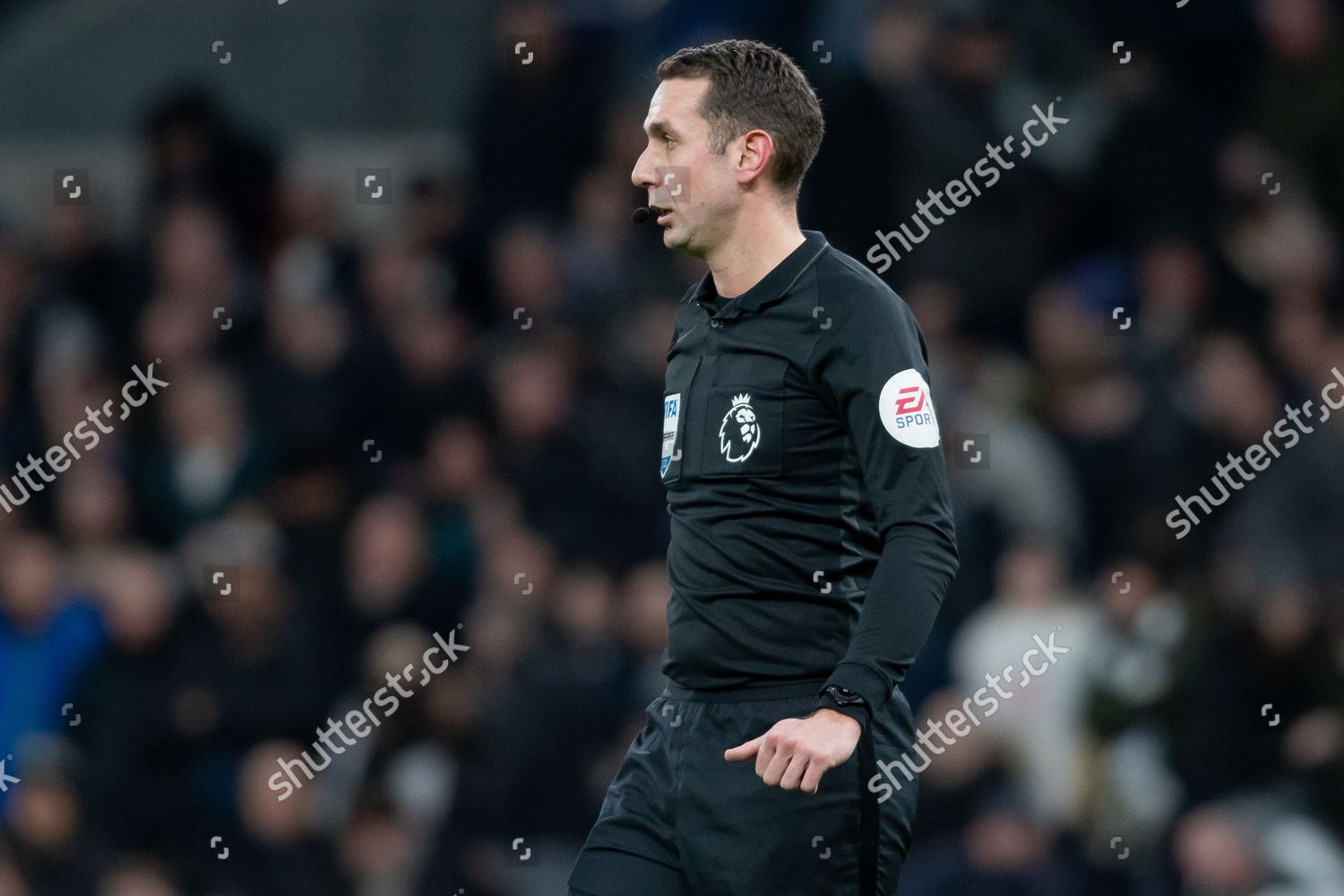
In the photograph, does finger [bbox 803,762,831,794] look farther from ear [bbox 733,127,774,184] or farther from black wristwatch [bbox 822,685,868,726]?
ear [bbox 733,127,774,184]

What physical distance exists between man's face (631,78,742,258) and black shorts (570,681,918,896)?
0.79m

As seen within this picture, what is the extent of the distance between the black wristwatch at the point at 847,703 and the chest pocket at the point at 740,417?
443 millimetres

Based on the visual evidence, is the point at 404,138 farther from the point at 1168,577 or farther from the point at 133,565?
the point at 1168,577

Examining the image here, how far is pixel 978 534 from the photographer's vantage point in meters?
7.24

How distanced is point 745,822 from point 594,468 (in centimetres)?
462

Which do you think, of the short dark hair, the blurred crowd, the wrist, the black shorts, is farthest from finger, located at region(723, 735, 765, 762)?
the blurred crowd

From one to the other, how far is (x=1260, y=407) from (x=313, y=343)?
3810 millimetres

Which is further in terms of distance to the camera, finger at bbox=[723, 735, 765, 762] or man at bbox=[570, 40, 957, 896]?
man at bbox=[570, 40, 957, 896]

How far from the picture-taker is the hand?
2.97m

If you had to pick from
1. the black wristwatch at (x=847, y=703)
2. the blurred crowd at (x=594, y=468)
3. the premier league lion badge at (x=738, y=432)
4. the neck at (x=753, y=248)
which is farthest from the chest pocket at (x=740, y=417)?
the blurred crowd at (x=594, y=468)

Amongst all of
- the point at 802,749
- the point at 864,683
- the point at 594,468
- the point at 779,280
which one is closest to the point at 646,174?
the point at 779,280

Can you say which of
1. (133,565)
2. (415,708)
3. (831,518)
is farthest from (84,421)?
(831,518)

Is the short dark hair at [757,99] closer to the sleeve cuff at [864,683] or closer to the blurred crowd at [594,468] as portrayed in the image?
the sleeve cuff at [864,683]

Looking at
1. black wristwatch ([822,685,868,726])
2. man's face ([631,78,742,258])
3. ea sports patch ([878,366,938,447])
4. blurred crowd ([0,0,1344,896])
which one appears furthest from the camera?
blurred crowd ([0,0,1344,896])
